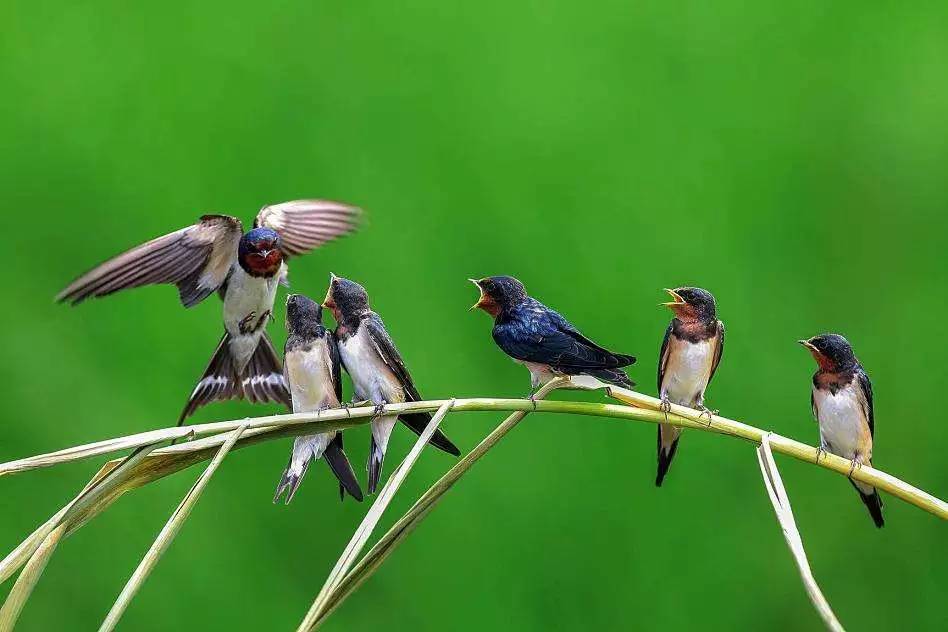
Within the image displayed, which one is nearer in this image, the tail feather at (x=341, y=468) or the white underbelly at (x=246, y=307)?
the tail feather at (x=341, y=468)

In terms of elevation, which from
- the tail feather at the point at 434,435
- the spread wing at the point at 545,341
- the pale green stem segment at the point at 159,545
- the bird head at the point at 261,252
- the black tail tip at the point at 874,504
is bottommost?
the black tail tip at the point at 874,504

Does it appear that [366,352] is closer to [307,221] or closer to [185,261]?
[185,261]

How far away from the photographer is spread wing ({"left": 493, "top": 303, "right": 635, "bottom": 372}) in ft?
4.52

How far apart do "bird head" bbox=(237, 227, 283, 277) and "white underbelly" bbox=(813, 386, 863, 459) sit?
40.8 inches

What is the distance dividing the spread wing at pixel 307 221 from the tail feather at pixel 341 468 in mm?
920

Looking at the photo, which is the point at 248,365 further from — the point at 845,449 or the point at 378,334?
the point at 845,449

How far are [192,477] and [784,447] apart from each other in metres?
2.55

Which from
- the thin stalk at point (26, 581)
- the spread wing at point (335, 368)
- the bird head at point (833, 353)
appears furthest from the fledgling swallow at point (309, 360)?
the bird head at point (833, 353)

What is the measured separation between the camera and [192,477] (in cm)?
329

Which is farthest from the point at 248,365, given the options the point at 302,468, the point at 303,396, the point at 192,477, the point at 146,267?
the point at 192,477

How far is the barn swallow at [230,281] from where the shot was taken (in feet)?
6.07

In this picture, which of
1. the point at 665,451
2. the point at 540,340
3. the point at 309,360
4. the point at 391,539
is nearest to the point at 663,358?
the point at 665,451

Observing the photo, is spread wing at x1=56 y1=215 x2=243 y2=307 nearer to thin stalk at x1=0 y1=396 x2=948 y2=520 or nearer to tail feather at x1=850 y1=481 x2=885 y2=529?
thin stalk at x1=0 y1=396 x2=948 y2=520

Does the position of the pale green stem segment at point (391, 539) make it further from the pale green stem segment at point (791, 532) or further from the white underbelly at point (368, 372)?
the white underbelly at point (368, 372)
